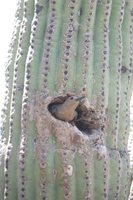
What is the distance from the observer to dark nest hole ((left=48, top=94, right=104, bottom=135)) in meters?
3.51

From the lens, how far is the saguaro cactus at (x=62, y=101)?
342cm

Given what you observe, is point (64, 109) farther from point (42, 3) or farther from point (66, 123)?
point (42, 3)

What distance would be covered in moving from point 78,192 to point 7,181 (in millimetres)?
433

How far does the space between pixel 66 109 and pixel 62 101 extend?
0.24ft

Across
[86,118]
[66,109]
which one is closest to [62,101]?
[66,109]

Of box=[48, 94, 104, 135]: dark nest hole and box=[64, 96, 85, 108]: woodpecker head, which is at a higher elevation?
box=[64, 96, 85, 108]: woodpecker head

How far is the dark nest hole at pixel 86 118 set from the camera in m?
3.51

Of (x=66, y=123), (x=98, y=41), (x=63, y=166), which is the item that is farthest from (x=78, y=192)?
(x=98, y=41)

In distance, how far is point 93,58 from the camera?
3.59 metres

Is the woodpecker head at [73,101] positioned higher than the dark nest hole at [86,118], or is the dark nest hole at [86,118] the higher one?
the woodpecker head at [73,101]

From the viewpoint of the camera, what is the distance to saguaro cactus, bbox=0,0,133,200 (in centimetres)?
342

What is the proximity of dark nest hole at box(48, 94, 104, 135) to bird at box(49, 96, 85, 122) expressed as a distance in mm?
28

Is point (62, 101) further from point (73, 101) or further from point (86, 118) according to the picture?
point (86, 118)

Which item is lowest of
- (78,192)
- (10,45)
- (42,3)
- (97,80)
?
(78,192)
